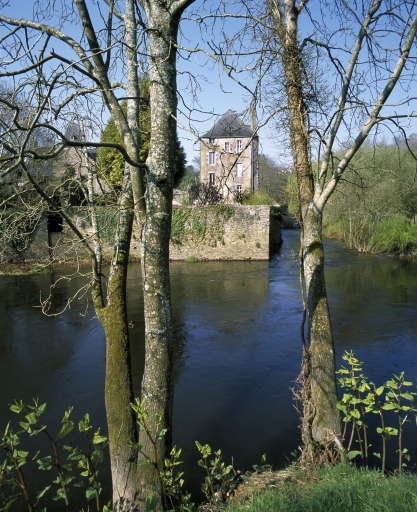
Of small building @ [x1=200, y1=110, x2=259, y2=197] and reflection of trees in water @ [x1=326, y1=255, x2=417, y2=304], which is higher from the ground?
small building @ [x1=200, y1=110, x2=259, y2=197]

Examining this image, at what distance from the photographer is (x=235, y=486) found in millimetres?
4297

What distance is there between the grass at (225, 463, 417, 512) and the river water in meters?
1.92

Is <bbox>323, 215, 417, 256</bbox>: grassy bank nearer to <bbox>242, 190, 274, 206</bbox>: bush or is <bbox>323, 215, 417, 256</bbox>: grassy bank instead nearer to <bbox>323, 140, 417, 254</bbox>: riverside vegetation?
<bbox>323, 140, 417, 254</bbox>: riverside vegetation

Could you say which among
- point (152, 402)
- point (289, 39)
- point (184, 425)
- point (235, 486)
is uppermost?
point (289, 39)

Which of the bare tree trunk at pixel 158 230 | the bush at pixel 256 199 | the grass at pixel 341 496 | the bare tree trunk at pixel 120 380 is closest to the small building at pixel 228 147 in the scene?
the bare tree trunk at pixel 158 230

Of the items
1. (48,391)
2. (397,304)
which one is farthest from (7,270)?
(397,304)

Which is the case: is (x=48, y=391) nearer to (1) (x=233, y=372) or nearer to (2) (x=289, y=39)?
(1) (x=233, y=372)

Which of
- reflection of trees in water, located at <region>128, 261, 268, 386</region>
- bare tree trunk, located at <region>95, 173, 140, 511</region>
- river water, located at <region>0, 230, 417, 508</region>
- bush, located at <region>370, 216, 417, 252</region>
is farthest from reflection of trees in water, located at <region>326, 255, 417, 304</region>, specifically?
bare tree trunk, located at <region>95, 173, 140, 511</region>

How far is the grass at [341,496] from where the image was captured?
2.87 metres

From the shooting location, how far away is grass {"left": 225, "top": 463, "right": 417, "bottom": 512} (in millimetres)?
2869

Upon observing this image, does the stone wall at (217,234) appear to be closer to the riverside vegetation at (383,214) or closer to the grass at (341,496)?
the riverside vegetation at (383,214)

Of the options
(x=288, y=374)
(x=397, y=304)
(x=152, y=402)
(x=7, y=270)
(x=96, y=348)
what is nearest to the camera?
(x=152, y=402)

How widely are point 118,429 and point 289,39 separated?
14.9 ft

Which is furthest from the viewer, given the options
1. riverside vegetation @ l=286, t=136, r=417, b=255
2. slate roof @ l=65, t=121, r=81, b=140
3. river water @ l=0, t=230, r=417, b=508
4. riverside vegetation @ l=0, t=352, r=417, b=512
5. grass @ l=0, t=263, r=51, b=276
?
riverside vegetation @ l=286, t=136, r=417, b=255
